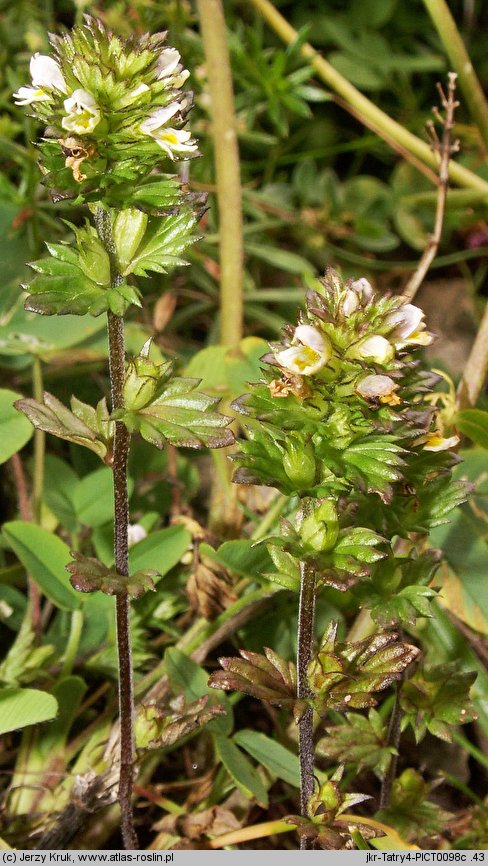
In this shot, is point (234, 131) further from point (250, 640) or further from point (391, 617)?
point (391, 617)

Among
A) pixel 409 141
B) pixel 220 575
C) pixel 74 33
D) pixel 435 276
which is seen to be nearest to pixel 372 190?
pixel 435 276

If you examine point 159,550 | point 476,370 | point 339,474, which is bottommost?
point 159,550

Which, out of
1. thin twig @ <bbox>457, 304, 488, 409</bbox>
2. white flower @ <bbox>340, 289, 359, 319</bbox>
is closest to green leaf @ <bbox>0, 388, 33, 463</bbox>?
white flower @ <bbox>340, 289, 359, 319</bbox>

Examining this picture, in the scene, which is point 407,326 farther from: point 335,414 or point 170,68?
point 170,68

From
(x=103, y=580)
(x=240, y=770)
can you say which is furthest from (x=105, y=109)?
(x=240, y=770)

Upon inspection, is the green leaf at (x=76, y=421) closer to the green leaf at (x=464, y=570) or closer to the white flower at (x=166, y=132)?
the white flower at (x=166, y=132)

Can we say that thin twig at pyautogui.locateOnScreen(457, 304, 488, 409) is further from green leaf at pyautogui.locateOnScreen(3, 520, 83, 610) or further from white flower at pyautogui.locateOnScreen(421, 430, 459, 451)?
green leaf at pyautogui.locateOnScreen(3, 520, 83, 610)
